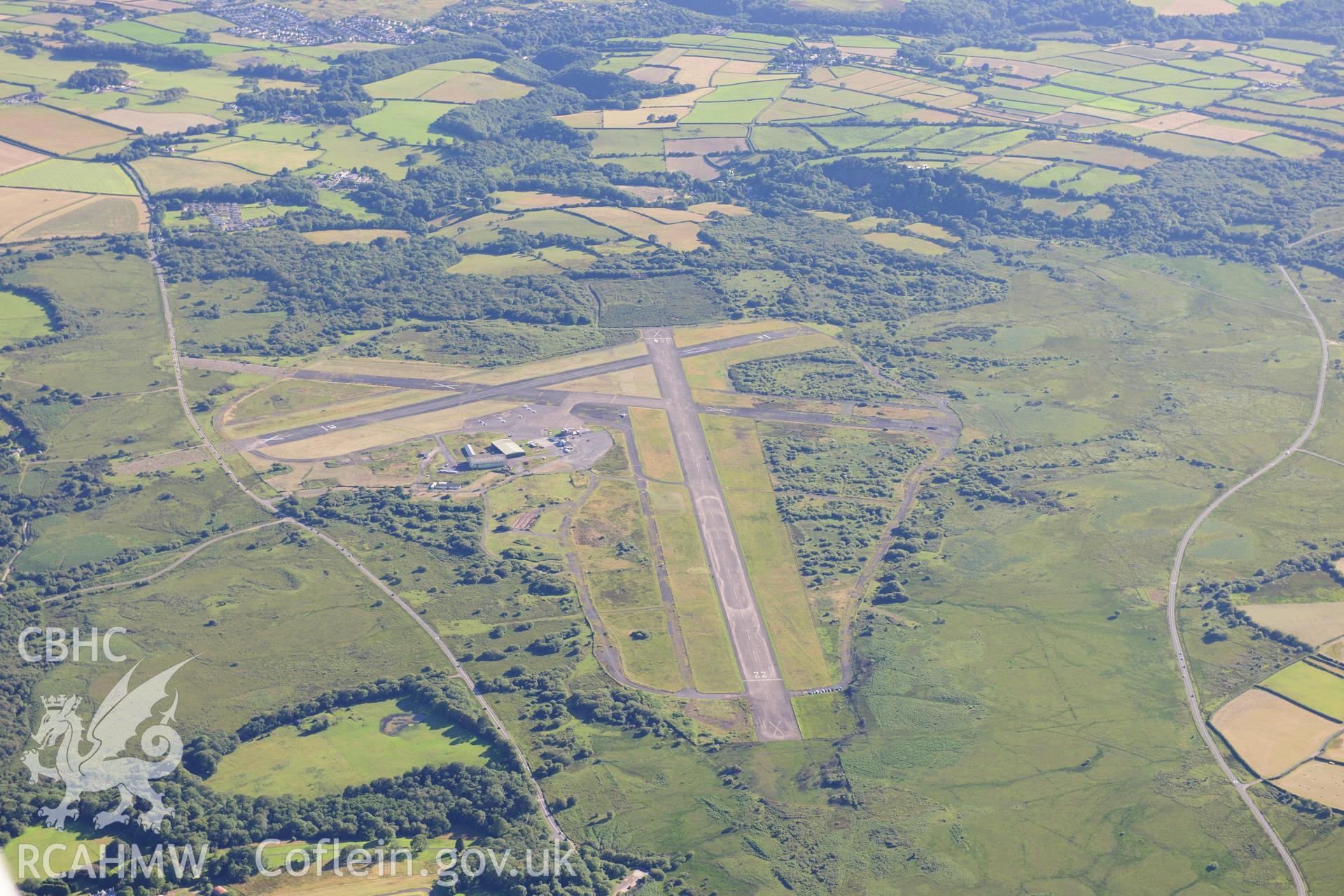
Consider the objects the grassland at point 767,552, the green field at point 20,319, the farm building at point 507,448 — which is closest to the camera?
the grassland at point 767,552

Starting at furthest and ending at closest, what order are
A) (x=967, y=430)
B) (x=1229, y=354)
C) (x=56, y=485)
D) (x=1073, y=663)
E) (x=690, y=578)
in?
(x=1229, y=354)
(x=967, y=430)
(x=56, y=485)
(x=690, y=578)
(x=1073, y=663)

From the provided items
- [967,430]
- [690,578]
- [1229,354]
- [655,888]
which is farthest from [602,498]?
[1229,354]

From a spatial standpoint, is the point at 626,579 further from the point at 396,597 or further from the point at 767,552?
the point at 396,597

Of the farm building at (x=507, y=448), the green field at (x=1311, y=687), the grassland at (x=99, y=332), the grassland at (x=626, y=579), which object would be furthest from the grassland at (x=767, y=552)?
the grassland at (x=99, y=332)

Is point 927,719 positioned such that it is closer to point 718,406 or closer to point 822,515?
point 822,515

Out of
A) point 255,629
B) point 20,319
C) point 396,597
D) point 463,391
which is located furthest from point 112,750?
point 20,319

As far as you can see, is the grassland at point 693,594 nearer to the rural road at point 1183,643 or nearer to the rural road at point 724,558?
the rural road at point 724,558
